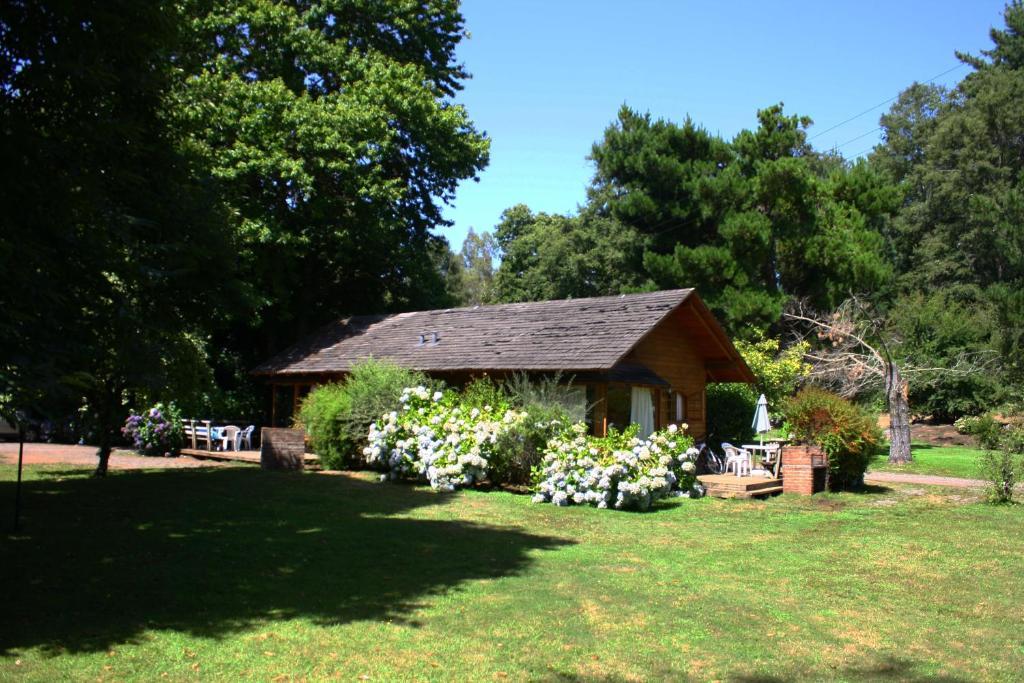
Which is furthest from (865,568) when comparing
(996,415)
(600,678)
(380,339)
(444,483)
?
(996,415)

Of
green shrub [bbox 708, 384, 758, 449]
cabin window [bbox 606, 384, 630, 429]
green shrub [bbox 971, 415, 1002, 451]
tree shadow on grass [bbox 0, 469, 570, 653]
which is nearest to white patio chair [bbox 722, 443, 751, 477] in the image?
cabin window [bbox 606, 384, 630, 429]

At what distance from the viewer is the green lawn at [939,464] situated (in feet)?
71.0

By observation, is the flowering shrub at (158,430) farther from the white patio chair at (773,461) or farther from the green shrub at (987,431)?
the green shrub at (987,431)

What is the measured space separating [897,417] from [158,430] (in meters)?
21.9

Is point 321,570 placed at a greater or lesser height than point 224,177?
lesser

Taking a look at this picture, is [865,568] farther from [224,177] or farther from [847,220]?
[847,220]

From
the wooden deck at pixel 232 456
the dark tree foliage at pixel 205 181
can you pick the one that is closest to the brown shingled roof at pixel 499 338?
the dark tree foliage at pixel 205 181

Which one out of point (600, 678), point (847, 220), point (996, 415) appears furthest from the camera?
point (847, 220)

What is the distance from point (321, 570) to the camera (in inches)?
348

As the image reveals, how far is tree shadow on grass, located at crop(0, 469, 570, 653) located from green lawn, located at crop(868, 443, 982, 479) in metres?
14.2

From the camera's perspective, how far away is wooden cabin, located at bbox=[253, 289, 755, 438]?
18.1 metres

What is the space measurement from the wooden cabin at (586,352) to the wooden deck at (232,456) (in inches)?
116

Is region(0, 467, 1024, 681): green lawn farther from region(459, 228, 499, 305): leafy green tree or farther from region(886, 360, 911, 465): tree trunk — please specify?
region(459, 228, 499, 305): leafy green tree

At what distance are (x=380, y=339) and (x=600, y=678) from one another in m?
19.9
